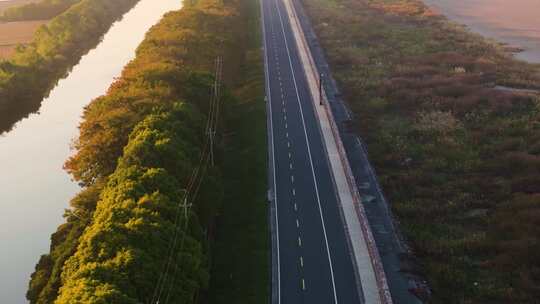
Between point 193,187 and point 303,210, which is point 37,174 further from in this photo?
point 303,210

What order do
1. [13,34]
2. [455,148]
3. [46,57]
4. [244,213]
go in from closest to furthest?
1. [244,213]
2. [455,148]
3. [46,57]
4. [13,34]

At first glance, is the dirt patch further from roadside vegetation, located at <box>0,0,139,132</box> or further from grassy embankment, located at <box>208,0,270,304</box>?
grassy embankment, located at <box>208,0,270,304</box>

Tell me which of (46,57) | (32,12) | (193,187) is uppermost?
(193,187)

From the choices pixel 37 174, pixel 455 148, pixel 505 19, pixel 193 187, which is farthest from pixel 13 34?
pixel 505 19

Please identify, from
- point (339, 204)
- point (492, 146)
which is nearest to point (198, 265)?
point (339, 204)

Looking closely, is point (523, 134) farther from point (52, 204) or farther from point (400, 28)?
point (400, 28)

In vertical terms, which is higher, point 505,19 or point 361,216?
point 361,216

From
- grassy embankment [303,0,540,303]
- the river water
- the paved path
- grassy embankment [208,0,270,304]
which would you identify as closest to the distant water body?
grassy embankment [303,0,540,303]

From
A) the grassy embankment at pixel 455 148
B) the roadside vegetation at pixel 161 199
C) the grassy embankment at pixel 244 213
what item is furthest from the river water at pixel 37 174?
the grassy embankment at pixel 455 148
